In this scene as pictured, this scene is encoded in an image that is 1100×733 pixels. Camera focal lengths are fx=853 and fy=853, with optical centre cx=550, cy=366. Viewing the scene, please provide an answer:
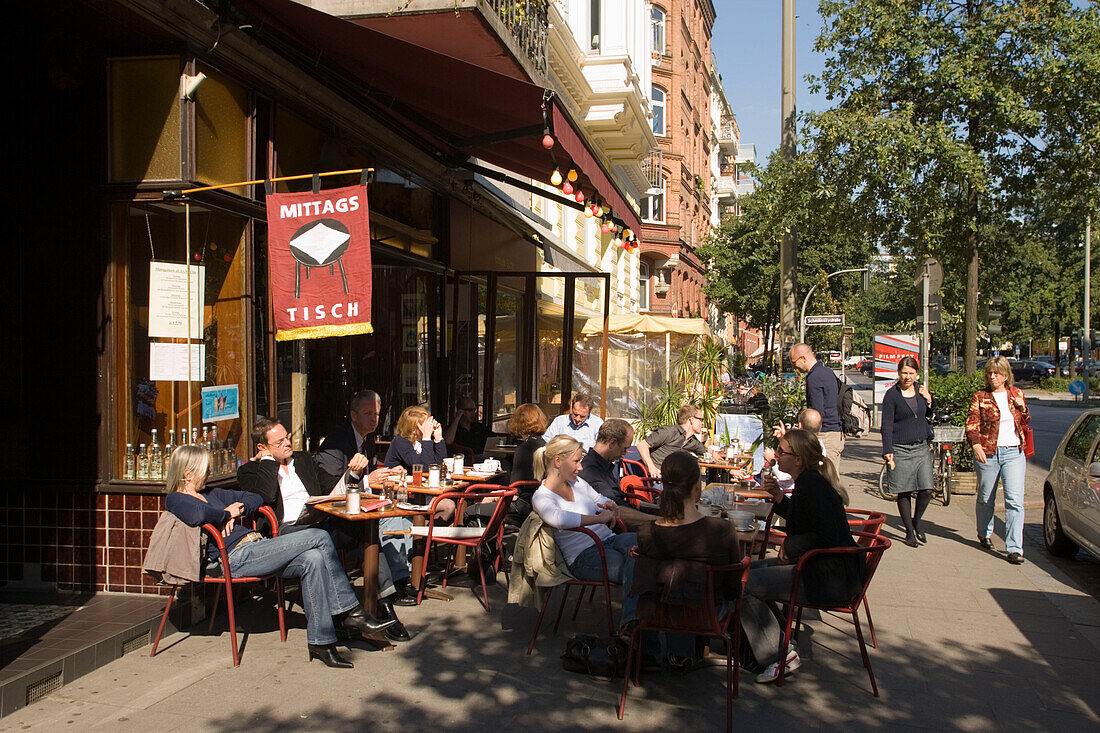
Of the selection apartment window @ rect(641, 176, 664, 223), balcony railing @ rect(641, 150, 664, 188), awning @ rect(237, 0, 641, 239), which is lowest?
awning @ rect(237, 0, 641, 239)

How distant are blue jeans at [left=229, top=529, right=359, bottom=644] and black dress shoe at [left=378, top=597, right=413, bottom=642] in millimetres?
389

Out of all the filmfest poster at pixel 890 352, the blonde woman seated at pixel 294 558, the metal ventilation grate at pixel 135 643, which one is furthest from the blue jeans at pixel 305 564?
the filmfest poster at pixel 890 352

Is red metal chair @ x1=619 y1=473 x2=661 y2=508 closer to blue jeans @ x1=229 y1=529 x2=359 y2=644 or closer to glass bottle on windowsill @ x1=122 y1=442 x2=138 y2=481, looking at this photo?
blue jeans @ x1=229 y1=529 x2=359 y2=644

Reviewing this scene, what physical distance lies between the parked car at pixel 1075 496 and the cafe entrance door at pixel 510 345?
5096 mm

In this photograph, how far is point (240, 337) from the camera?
632 centimetres

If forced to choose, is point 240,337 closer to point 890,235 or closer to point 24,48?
point 24,48

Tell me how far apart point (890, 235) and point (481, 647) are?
11.8 m

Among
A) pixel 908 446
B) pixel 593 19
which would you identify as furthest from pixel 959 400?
pixel 593 19

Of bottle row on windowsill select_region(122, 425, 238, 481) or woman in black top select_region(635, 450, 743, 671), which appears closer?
woman in black top select_region(635, 450, 743, 671)

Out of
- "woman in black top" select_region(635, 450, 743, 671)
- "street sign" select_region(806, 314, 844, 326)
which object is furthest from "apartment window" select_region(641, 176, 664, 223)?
"woman in black top" select_region(635, 450, 743, 671)

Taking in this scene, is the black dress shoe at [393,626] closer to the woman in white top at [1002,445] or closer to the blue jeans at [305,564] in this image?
the blue jeans at [305,564]

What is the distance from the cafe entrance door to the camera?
11547mm

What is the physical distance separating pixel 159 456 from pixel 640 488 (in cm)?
371

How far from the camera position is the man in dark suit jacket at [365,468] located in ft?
19.9
